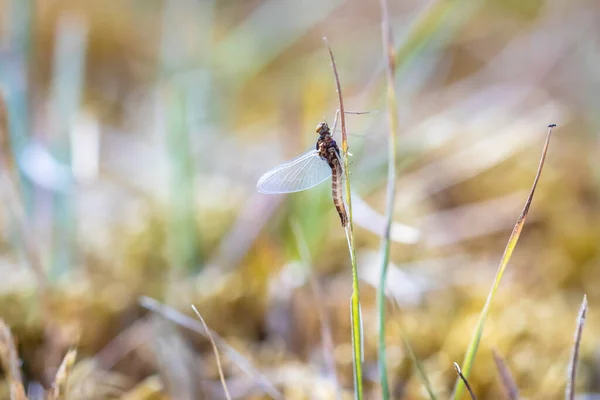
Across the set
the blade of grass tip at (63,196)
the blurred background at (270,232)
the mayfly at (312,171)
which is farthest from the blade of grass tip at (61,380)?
the blade of grass tip at (63,196)

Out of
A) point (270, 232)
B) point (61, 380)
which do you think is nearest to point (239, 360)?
point (61, 380)

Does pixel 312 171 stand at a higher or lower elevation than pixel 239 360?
higher

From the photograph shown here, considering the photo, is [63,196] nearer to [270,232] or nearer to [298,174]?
[270,232]

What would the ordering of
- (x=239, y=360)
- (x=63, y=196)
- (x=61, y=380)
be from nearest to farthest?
1. (x=61, y=380)
2. (x=239, y=360)
3. (x=63, y=196)

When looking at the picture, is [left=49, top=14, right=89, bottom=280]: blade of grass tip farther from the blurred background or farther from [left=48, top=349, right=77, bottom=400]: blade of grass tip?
[left=48, top=349, right=77, bottom=400]: blade of grass tip

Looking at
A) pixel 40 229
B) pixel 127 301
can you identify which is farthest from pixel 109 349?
pixel 40 229

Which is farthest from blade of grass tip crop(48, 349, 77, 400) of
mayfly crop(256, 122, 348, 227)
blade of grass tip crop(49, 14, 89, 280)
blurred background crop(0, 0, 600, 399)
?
blade of grass tip crop(49, 14, 89, 280)
